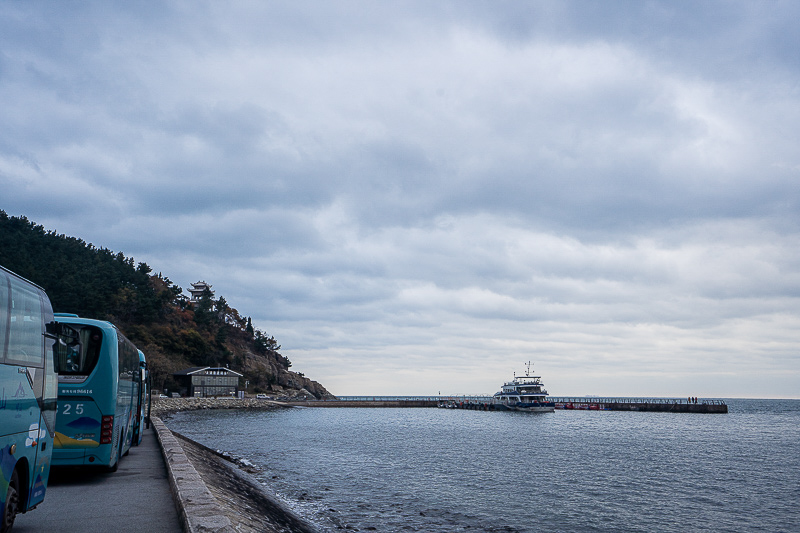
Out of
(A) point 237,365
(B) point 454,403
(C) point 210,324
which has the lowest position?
(B) point 454,403

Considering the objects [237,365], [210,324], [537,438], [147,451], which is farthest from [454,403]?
[147,451]

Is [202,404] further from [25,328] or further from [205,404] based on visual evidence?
[25,328]

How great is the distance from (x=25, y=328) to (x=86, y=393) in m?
6.34

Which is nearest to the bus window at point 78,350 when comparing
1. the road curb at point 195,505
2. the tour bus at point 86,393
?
the tour bus at point 86,393

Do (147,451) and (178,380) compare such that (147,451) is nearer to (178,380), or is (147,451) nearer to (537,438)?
(537,438)

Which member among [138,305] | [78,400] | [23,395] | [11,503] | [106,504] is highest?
[138,305]

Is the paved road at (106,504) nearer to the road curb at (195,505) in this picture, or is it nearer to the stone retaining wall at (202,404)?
the road curb at (195,505)

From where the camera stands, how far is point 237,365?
144625 mm

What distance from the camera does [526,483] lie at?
29359 mm

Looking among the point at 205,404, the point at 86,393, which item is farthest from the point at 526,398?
the point at 86,393

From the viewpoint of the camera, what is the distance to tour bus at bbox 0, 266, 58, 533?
725 cm

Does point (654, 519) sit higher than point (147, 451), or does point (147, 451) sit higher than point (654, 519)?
point (147, 451)

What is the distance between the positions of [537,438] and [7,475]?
57.8m

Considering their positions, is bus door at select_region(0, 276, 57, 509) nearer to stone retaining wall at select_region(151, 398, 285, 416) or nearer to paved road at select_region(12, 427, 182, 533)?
paved road at select_region(12, 427, 182, 533)
